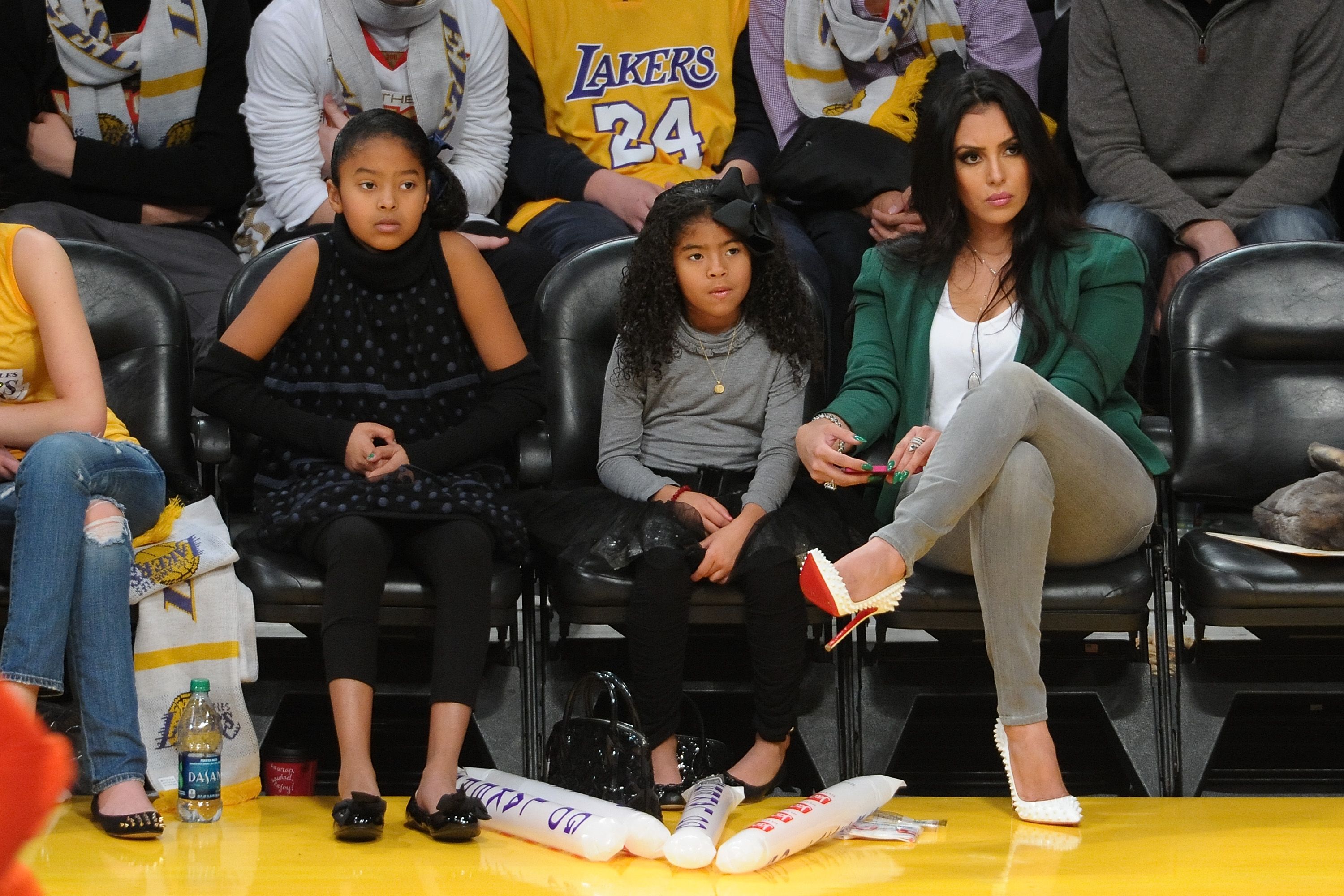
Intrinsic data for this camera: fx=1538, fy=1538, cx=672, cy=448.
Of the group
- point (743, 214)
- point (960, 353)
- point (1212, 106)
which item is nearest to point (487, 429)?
point (743, 214)

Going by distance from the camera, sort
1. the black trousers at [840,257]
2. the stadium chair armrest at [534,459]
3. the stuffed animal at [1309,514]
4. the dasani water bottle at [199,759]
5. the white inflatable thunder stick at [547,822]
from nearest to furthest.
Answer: the white inflatable thunder stick at [547,822]
the dasani water bottle at [199,759]
the stuffed animal at [1309,514]
the stadium chair armrest at [534,459]
the black trousers at [840,257]

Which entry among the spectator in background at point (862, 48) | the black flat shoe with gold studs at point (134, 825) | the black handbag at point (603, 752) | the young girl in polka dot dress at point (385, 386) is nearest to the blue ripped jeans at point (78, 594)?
the black flat shoe with gold studs at point (134, 825)

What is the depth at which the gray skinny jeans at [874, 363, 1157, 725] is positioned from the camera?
7.80 feet

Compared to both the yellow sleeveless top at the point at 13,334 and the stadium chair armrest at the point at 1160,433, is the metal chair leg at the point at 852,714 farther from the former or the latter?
the yellow sleeveless top at the point at 13,334

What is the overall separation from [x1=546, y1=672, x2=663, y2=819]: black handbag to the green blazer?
67 centimetres

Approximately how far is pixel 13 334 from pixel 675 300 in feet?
3.89

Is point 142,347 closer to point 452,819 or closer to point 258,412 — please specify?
point 258,412

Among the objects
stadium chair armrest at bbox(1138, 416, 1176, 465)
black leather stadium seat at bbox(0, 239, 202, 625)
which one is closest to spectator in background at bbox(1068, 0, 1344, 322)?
stadium chair armrest at bbox(1138, 416, 1176, 465)

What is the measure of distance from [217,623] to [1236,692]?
1778 millimetres

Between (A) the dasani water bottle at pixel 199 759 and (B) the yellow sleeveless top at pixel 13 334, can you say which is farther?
(B) the yellow sleeveless top at pixel 13 334

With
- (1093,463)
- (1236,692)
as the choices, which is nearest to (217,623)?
(1093,463)

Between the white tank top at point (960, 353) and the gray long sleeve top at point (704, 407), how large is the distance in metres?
0.25

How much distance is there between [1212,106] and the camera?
361 centimetres

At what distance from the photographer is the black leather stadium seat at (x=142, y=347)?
9.62 feet
